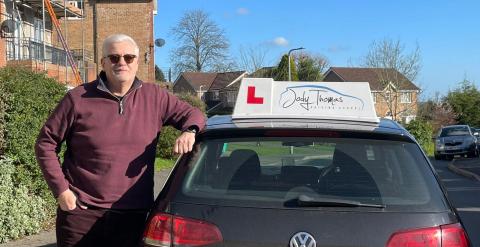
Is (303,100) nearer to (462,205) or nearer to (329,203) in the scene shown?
(329,203)

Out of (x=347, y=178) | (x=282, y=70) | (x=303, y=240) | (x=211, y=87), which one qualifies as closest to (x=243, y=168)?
(x=347, y=178)

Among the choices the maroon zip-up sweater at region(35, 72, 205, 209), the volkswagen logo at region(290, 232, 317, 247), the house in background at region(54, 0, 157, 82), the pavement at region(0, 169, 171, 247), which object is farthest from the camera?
the house in background at region(54, 0, 157, 82)

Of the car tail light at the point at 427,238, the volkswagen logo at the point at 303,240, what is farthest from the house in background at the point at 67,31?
the car tail light at the point at 427,238

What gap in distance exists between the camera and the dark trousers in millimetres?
3557

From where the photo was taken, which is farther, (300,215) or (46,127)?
(46,127)

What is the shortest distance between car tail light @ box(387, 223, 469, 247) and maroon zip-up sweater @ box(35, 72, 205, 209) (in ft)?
4.51

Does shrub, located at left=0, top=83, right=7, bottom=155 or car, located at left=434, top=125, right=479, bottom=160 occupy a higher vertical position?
shrub, located at left=0, top=83, right=7, bottom=155

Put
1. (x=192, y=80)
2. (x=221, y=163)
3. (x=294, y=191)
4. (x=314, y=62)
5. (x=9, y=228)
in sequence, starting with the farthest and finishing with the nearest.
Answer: (x=192, y=80) < (x=314, y=62) < (x=9, y=228) < (x=221, y=163) < (x=294, y=191)

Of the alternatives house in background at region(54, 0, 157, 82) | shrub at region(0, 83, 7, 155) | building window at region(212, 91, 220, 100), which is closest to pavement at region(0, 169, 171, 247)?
shrub at region(0, 83, 7, 155)

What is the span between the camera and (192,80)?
239 feet

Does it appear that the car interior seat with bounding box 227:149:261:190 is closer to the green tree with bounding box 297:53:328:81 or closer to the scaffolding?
the scaffolding

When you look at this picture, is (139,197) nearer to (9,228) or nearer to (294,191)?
(294,191)

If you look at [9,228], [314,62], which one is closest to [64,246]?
[9,228]

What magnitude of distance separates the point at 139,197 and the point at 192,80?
6977cm
